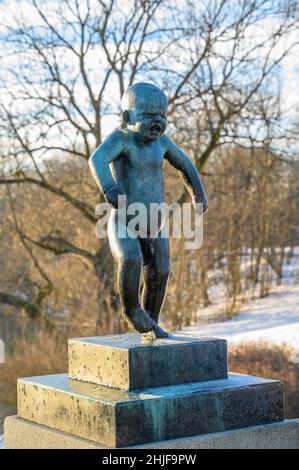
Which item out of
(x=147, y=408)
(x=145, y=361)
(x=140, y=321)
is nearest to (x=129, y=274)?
(x=140, y=321)

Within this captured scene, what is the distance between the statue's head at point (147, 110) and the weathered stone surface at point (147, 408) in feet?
4.81

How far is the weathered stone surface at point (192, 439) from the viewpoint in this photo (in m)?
4.34

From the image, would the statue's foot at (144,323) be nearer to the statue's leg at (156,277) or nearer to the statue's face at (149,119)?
the statue's leg at (156,277)

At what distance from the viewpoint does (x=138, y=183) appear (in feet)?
16.1

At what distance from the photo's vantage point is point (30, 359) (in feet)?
43.4

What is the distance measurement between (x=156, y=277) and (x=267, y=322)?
11.1 metres

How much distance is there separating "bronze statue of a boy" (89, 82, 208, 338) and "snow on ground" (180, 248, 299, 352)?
7.58m

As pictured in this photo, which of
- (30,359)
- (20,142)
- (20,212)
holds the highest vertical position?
(20,142)

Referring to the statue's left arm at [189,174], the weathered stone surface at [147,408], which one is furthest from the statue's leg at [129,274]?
the statue's left arm at [189,174]
